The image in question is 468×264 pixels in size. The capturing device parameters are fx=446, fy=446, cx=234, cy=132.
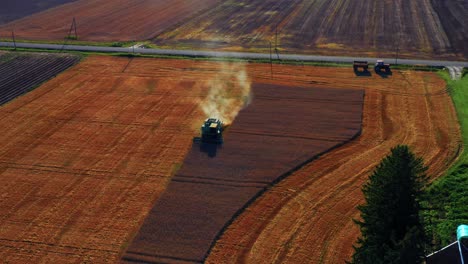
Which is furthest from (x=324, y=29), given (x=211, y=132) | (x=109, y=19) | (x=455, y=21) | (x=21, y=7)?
(x=21, y=7)

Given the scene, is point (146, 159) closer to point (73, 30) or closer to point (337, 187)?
point (337, 187)

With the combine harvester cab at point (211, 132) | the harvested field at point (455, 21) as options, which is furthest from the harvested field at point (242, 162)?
the harvested field at point (455, 21)

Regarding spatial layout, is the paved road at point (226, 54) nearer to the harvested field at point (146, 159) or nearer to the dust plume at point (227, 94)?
the harvested field at point (146, 159)

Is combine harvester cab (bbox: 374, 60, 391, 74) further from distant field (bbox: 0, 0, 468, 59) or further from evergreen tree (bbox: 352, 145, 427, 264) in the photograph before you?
evergreen tree (bbox: 352, 145, 427, 264)

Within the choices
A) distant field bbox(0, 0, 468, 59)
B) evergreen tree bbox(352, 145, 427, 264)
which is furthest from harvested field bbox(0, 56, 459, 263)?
distant field bbox(0, 0, 468, 59)

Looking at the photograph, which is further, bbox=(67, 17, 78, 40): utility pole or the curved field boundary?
bbox=(67, 17, 78, 40): utility pole

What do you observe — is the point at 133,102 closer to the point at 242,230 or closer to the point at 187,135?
the point at 187,135

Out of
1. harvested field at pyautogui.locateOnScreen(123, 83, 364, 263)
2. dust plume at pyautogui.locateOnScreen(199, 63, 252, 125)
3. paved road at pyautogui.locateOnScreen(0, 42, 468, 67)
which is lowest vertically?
harvested field at pyautogui.locateOnScreen(123, 83, 364, 263)

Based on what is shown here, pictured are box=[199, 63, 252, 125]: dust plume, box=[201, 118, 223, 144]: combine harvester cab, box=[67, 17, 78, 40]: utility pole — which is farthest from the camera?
box=[67, 17, 78, 40]: utility pole

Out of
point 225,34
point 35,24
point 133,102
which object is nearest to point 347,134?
point 133,102
